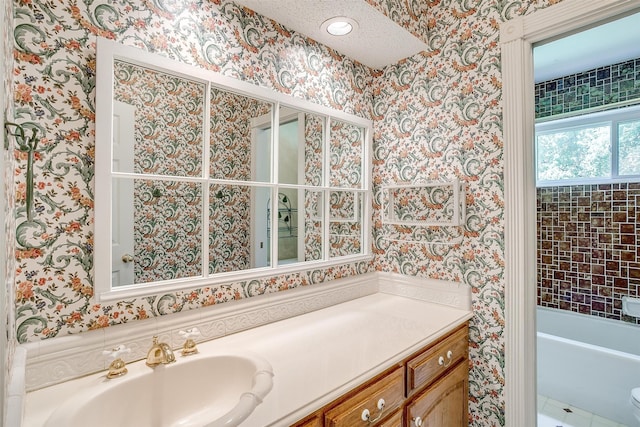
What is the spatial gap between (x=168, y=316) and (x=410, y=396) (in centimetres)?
97

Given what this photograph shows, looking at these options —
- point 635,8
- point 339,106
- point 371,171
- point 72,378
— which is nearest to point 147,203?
point 72,378

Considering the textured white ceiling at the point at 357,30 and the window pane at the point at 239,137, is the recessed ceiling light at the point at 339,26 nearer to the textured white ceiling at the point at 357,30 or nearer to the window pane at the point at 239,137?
the textured white ceiling at the point at 357,30

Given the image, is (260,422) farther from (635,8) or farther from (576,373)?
(576,373)

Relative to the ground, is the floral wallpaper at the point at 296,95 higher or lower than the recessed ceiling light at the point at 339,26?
lower

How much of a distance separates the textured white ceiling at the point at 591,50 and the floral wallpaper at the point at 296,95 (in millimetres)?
751

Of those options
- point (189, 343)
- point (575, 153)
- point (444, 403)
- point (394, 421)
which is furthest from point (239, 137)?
point (575, 153)

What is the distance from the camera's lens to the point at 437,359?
4.51 ft

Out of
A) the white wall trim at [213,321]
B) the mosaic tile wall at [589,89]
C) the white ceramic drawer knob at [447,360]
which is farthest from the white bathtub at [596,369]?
the mosaic tile wall at [589,89]

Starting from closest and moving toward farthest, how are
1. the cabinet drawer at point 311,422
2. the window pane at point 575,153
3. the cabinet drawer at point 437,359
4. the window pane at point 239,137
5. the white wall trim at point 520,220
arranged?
the cabinet drawer at point 311,422
the cabinet drawer at point 437,359
the window pane at point 239,137
the white wall trim at point 520,220
the window pane at point 575,153

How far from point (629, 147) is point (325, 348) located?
2.89 metres

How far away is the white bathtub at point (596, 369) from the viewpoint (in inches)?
79.7

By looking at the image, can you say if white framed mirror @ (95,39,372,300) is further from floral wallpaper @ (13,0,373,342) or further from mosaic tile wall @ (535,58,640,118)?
mosaic tile wall @ (535,58,640,118)

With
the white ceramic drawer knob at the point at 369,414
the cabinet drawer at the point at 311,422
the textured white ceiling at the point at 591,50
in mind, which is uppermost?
the textured white ceiling at the point at 591,50

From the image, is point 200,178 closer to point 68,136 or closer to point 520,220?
point 68,136
